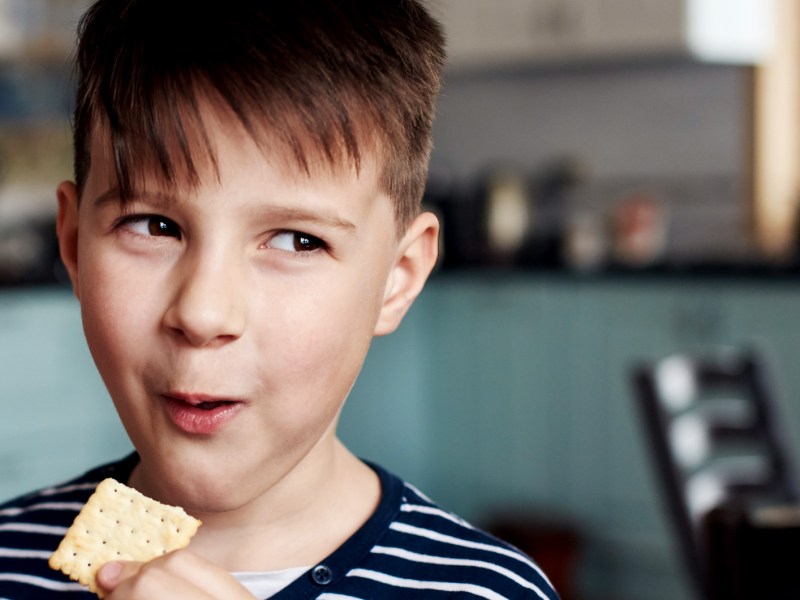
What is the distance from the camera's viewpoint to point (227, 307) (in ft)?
2.42

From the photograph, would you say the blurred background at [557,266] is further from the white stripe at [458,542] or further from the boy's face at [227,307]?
the boy's face at [227,307]

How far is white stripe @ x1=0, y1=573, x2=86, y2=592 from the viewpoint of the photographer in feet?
3.05

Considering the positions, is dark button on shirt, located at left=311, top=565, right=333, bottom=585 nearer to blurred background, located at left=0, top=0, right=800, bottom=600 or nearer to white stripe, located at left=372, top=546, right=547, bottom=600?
white stripe, located at left=372, top=546, right=547, bottom=600

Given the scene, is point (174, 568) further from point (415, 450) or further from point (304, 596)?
point (415, 450)

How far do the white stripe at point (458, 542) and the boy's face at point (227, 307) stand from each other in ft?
0.49

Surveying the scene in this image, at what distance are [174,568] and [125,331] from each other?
0.16 meters

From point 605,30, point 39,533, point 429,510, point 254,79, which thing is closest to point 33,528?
point 39,533

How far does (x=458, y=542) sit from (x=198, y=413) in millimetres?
282

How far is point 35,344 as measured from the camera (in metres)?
3.35

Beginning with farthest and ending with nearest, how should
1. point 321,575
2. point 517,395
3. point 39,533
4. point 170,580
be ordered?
point 517,395 → point 39,533 → point 321,575 → point 170,580

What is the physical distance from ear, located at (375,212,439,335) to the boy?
0.04 m

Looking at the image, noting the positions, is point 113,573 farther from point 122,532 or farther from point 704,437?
point 704,437

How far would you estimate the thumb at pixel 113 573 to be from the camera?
2.41 feet

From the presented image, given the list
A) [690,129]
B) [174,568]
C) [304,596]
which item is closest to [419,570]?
[304,596]
